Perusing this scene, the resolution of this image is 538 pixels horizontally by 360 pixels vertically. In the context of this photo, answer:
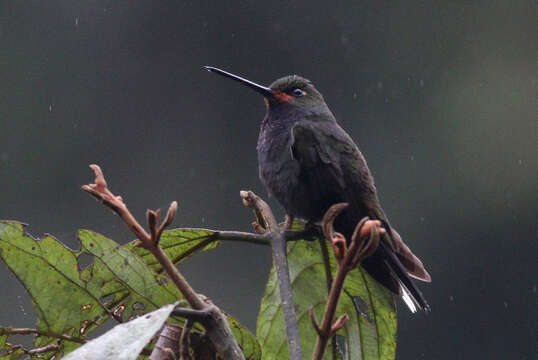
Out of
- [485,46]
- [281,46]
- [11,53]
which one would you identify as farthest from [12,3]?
[485,46]

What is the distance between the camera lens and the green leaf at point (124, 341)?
89 centimetres

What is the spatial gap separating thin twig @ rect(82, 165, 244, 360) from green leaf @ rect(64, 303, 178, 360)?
4cm

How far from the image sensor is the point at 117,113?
2055 centimetres

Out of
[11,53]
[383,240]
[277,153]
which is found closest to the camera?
[383,240]

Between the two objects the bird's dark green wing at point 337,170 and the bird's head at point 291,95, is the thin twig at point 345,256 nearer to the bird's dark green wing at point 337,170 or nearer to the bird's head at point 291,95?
the bird's dark green wing at point 337,170

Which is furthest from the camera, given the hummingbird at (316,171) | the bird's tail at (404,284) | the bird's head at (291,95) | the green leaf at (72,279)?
the bird's head at (291,95)

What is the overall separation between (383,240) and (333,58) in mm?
19656

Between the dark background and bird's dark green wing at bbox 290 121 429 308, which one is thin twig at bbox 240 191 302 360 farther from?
the dark background

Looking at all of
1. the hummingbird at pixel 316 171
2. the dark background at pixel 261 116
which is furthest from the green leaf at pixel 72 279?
the dark background at pixel 261 116

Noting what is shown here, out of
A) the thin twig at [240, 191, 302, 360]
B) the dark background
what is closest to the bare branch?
the thin twig at [240, 191, 302, 360]

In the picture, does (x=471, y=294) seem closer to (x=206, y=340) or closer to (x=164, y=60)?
(x=164, y=60)

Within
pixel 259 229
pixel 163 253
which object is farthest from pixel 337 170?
pixel 163 253

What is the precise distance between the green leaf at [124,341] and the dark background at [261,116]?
12192 mm

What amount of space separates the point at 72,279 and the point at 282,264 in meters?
0.31
